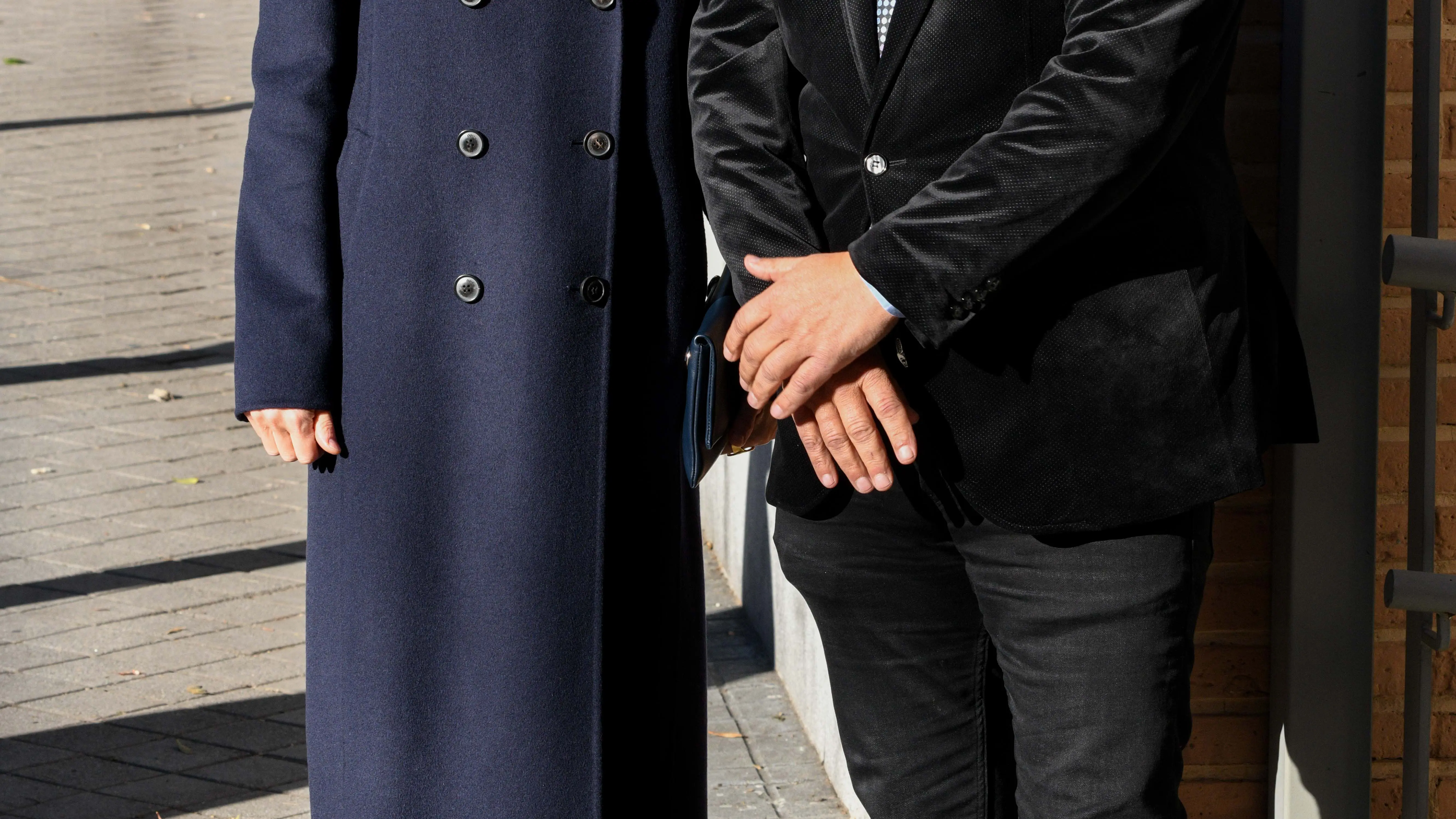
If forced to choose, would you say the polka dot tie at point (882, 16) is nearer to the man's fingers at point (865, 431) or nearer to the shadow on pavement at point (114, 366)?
the man's fingers at point (865, 431)

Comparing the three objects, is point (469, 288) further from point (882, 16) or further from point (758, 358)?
point (882, 16)

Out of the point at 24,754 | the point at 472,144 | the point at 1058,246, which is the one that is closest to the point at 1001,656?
the point at 1058,246

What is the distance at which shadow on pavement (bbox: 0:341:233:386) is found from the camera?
7.02 m

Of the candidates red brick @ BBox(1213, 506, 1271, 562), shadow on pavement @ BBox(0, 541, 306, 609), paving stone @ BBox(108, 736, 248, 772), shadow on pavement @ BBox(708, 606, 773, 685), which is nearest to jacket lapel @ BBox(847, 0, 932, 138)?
red brick @ BBox(1213, 506, 1271, 562)

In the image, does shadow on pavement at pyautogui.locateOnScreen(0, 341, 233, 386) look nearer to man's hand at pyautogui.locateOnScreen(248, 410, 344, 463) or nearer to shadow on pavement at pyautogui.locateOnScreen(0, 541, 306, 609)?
shadow on pavement at pyautogui.locateOnScreen(0, 541, 306, 609)

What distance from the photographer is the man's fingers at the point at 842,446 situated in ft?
6.49

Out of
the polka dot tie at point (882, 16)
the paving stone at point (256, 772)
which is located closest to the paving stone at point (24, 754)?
the paving stone at point (256, 772)

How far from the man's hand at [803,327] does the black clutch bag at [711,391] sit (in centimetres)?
10

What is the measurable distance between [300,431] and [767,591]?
237 centimetres

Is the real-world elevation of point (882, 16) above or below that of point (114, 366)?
above

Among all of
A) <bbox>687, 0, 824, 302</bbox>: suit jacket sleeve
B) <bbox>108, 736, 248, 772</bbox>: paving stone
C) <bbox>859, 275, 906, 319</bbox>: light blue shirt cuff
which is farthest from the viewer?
<bbox>108, 736, 248, 772</bbox>: paving stone

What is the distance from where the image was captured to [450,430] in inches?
89.4

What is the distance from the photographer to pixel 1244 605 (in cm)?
257

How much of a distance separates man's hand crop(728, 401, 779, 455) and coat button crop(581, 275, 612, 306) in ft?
0.82
